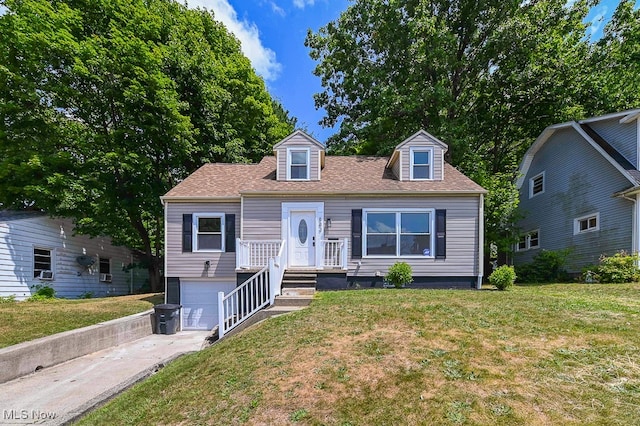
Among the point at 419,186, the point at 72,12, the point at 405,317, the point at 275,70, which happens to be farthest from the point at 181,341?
the point at 275,70

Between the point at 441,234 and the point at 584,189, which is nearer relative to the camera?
the point at 441,234

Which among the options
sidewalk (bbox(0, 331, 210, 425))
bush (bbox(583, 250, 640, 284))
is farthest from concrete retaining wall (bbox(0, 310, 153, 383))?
bush (bbox(583, 250, 640, 284))

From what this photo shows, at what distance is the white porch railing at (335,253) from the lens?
9.89 metres

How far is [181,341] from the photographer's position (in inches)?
354

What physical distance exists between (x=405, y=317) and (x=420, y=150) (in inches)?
283

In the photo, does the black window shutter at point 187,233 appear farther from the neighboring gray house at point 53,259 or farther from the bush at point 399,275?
the bush at point 399,275

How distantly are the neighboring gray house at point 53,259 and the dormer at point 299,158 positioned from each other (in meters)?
9.62

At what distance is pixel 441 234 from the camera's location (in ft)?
34.2

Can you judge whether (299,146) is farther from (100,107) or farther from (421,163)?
(100,107)

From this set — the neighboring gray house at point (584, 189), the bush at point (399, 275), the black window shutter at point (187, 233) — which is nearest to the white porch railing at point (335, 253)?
the bush at point (399, 275)

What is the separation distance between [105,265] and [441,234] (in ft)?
50.8

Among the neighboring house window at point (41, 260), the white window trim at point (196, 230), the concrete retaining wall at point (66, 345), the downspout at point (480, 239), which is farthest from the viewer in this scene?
the neighboring house window at point (41, 260)

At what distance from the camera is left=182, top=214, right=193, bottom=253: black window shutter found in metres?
10.9

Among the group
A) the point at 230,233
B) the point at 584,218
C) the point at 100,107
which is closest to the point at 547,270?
the point at 584,218
